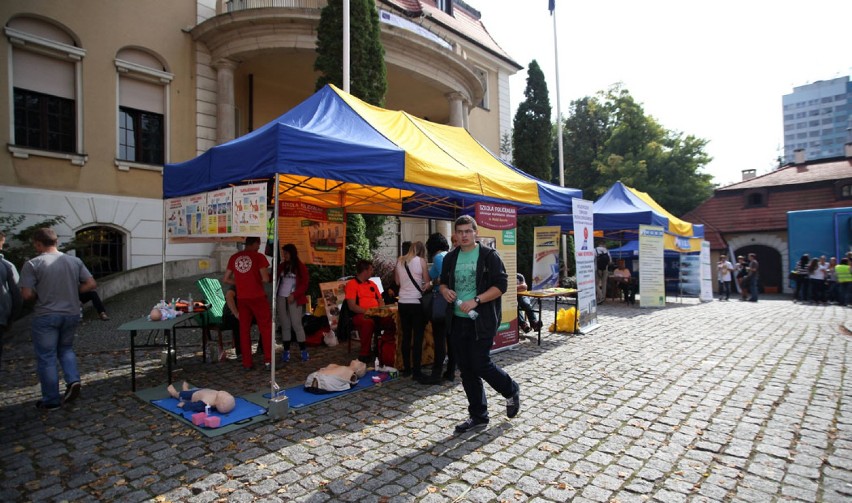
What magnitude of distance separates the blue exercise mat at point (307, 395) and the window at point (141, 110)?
978 centimetres

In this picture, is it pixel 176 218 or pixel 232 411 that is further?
pixel 176 218

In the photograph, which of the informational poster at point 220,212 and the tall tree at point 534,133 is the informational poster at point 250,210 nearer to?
the informational poster at point 220,212

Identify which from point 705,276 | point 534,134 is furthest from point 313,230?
point 705,276

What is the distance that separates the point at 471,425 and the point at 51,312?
425 centimetres

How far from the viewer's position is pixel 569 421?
4.29 meters

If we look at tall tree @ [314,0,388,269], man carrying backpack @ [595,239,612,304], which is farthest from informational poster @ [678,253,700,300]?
tall tree @ [314,0,388,269]

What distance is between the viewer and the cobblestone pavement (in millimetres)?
3098

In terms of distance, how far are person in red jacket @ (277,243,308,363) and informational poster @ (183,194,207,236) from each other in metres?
1.30

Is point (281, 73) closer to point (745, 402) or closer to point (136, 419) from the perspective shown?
point (136, 419)

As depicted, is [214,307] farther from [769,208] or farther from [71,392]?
[769,208]

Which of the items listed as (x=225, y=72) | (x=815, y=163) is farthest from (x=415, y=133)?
(x=815, y=163)

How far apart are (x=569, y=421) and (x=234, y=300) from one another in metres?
4.38

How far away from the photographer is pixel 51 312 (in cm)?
464

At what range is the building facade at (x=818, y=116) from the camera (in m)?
116
